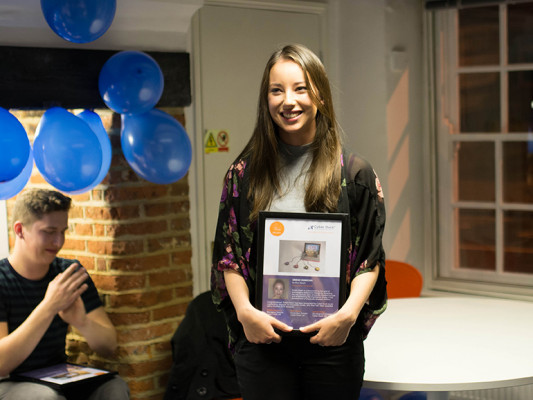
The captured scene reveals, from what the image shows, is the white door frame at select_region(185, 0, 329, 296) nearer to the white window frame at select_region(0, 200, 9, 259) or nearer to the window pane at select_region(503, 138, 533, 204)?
the white window frame at select_region(0, 200, 9, 259)

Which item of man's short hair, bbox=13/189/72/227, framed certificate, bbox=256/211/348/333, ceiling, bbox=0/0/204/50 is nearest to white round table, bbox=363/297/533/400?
framed certificate, bbox=256/211/348/333

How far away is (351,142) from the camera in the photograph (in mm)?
4332

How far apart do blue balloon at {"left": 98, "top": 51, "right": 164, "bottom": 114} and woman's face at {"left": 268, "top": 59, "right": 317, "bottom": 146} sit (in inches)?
41.3

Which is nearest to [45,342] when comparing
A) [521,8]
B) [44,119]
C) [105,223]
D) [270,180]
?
[105,223]

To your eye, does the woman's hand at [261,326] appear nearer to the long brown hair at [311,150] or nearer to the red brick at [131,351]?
the long brown hair at [311,150]

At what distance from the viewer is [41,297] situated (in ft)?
9.05

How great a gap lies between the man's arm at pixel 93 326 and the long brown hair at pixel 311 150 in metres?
1.31

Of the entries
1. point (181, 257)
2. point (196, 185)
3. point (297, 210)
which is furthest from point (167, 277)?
point (297, 210)

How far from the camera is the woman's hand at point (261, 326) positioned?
1.67 metres

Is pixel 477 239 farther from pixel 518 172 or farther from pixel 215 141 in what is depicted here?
pixel 215 141

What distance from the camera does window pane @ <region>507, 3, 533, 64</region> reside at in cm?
396

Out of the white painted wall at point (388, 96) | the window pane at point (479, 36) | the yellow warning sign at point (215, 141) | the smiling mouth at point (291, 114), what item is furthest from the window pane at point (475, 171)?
the smiling mouth at point (291, 114)

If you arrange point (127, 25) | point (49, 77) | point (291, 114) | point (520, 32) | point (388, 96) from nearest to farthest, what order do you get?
point (291, 114)
point (49, 77)
point (127, 25)
point (520, 32)
point (388, 96)

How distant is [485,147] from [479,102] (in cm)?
27
